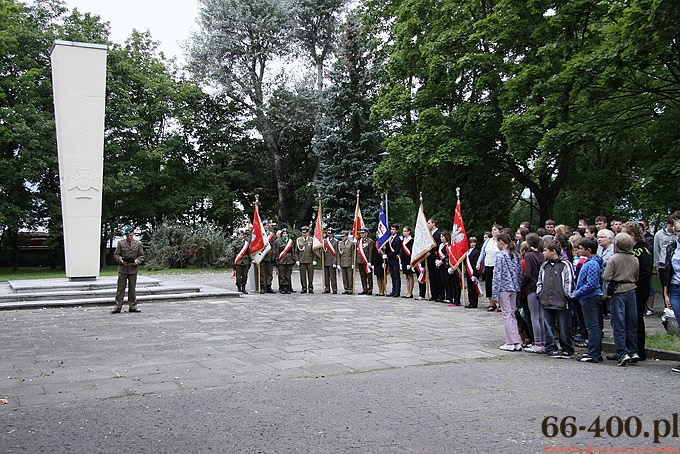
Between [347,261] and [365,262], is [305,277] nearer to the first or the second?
[347,261]

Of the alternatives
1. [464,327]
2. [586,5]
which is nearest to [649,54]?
[586,5]

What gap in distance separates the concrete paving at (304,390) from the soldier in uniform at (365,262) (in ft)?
22.0

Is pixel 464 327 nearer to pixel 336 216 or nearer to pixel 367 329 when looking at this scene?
pixel 367 329

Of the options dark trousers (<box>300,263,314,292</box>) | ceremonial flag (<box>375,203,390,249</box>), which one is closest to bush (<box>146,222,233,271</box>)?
dark trousers (<box>300,263,314,292</box>)

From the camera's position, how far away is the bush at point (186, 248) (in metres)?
30.5

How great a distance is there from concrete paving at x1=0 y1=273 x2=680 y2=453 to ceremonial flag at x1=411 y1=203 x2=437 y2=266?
15.0 ft

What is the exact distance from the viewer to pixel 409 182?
31.0 meters

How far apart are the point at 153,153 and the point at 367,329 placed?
29.2 meters

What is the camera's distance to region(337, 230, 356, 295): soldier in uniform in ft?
58.0

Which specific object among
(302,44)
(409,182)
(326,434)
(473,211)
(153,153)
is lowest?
(326,434)

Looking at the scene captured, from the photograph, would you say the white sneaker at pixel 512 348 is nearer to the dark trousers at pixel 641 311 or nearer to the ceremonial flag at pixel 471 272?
the dark trousers at pixel 641 311

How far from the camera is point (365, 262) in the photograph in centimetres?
1753

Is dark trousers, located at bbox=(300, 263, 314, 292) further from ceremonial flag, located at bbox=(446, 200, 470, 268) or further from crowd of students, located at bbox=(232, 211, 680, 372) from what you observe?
crowd of students, located at bbox=(232, 211, 680, 372)

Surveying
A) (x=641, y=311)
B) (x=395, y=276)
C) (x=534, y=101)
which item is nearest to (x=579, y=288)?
(x=641, y=311)
